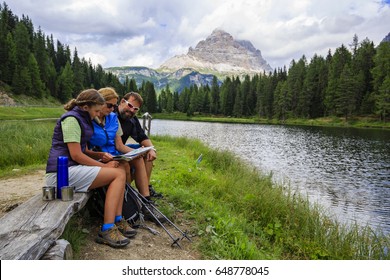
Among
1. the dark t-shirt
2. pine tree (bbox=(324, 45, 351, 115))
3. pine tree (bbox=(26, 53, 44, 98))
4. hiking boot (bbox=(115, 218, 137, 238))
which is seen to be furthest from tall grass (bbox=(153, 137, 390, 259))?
pine tree (bbox=(26, 53, 44, 98))

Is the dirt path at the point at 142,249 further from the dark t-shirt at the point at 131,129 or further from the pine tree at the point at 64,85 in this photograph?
the pine tree at the point at 64,85

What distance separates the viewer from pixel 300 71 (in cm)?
8194

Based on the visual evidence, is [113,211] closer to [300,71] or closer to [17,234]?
[17,234]

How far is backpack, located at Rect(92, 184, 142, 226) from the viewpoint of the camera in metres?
4.66

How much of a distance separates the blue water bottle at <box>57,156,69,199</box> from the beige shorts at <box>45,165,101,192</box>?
168mm

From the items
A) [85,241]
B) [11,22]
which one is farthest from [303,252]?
[11,22]

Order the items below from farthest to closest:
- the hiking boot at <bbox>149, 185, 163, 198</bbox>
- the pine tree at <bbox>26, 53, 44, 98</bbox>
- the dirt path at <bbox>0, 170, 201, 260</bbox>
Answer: the pine tree at <bbox>26, 53, 44, 98</bbox>, the hiking boot at <bbox>149, 185, 163, 198</bbox>, the dirt path at <bbox>0, 170, 201, 260</bbox>

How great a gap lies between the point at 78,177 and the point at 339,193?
11.0 meters

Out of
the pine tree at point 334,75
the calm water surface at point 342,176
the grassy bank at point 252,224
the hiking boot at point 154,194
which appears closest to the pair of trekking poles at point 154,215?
the grassy bank at point 252,224

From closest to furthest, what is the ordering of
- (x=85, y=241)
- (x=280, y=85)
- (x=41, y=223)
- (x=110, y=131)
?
(x=41, y=223) → (x=85, y=241) → (x=110, y=131) → (x=280, y=85)

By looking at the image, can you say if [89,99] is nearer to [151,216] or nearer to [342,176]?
[151,216]

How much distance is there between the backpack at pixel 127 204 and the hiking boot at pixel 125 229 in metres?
0.28

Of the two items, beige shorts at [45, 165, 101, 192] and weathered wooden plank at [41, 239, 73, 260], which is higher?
beige shorts at [45, 165, 101, 192]

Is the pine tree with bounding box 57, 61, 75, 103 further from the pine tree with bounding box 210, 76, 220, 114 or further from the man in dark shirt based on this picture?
the man in dark shirt
